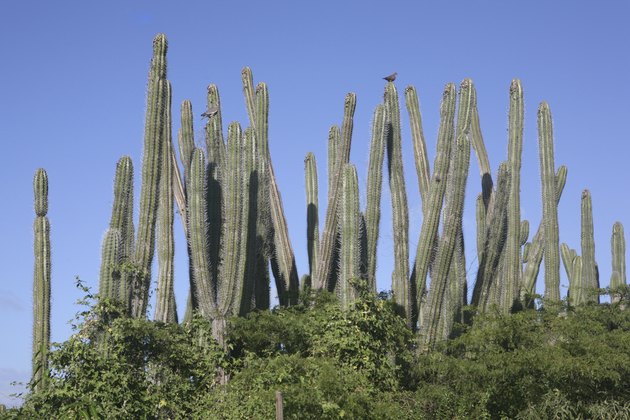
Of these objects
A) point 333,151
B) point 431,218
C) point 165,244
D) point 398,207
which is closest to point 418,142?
point 333,151

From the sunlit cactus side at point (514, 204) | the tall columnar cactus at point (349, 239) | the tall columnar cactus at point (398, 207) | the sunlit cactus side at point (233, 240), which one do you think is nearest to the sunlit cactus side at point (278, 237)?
the tall columnar cactus at point (398, 207)

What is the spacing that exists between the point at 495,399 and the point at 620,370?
7.06ft

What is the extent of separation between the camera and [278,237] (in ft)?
71.7

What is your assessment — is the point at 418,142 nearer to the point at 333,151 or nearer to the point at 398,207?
the point at 333,151

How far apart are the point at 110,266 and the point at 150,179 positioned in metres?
1.71

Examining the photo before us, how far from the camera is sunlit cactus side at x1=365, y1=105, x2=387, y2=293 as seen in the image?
19.5 m

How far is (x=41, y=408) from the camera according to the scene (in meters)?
16.5

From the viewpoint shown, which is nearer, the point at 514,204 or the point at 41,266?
the point at 41,266

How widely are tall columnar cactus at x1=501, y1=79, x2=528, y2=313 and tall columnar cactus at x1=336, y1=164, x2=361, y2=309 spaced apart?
428cm

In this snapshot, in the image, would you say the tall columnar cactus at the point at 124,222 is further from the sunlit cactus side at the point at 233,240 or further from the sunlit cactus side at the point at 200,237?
the sunlit cactus side at the point at 233,240

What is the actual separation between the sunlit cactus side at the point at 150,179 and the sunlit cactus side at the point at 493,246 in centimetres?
746

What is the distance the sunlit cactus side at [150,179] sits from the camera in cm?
1734

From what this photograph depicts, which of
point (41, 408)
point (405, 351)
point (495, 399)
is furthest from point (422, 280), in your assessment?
point (41, 408)

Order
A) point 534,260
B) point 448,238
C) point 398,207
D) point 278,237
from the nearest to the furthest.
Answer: point 448,238 < point 398,207 < point 278,237 < point 534,260
